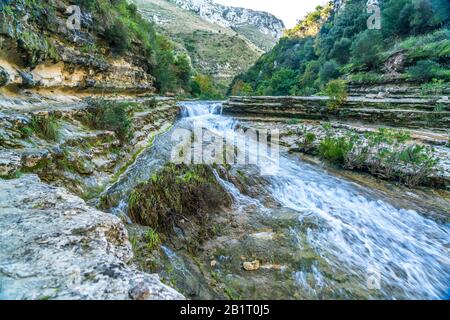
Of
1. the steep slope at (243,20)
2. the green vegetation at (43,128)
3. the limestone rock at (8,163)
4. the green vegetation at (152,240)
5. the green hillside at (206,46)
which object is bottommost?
the green vegetation at (152,240)

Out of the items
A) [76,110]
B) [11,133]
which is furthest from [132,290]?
[76,110]

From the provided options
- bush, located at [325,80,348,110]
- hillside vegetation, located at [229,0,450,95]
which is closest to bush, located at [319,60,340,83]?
hillside vegetation, located at [229,0,450,95]

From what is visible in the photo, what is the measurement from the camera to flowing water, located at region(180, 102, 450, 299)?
3.07m

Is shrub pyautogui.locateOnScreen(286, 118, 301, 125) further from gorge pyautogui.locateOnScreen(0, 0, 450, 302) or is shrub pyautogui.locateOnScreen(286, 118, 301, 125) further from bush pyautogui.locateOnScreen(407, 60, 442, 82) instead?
bush pyautogui.locateOnScreen(407, 60, 442, 82)

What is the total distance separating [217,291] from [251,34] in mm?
117746

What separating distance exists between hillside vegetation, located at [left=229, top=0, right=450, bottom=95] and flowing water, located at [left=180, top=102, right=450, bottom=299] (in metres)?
10.1

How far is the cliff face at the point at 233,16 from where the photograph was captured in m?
104

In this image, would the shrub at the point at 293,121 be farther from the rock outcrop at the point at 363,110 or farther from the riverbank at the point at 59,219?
the riverbank at the point at 59,219

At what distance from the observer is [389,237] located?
4.32 meters

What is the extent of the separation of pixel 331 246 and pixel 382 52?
69.3ft

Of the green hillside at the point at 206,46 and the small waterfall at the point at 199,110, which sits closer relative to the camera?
the small waterfall at the point at 199,110

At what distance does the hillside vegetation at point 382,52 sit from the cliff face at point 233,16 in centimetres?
7912

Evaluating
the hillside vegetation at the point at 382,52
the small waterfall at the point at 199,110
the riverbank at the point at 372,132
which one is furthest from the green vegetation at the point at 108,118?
the hillside vegetation at the point at 382,52

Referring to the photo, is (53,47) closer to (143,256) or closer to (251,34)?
(143,256)
